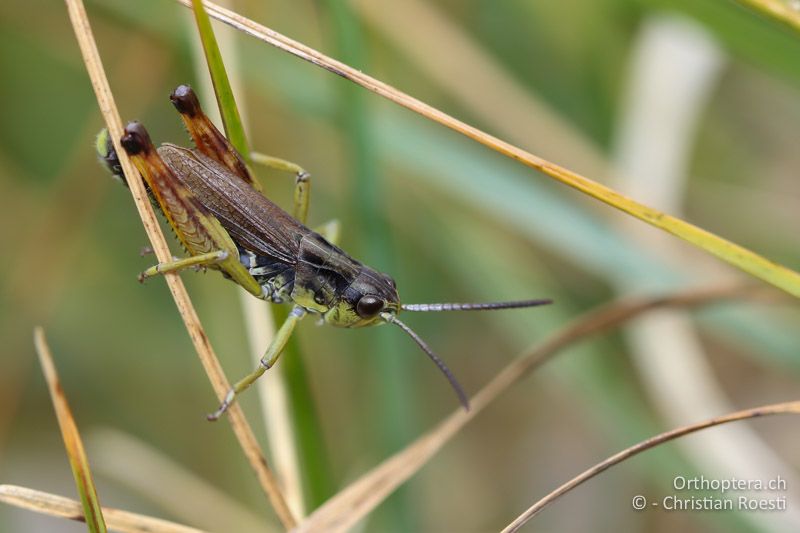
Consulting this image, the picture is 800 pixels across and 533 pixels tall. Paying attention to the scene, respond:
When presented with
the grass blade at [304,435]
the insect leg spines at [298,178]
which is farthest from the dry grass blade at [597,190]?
the insect leg spines at [298,178]

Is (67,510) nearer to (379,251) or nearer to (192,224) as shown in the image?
(192,224)

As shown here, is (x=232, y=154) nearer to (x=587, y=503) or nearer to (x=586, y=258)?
(x=586, y=258)

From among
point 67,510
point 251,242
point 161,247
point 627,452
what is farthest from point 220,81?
point 627,452

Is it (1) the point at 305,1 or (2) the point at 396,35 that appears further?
(1) the point at 305,1

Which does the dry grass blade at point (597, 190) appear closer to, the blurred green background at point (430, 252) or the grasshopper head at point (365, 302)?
the grasshopper head at point (365, 302)

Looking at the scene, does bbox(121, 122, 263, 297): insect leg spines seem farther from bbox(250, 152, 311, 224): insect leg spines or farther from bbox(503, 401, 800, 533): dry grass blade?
bbox(503, 401, 800, 533): dry grass blade

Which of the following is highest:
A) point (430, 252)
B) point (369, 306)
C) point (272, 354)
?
point (430, 252)

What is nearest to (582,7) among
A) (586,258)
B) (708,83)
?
(708,83)
